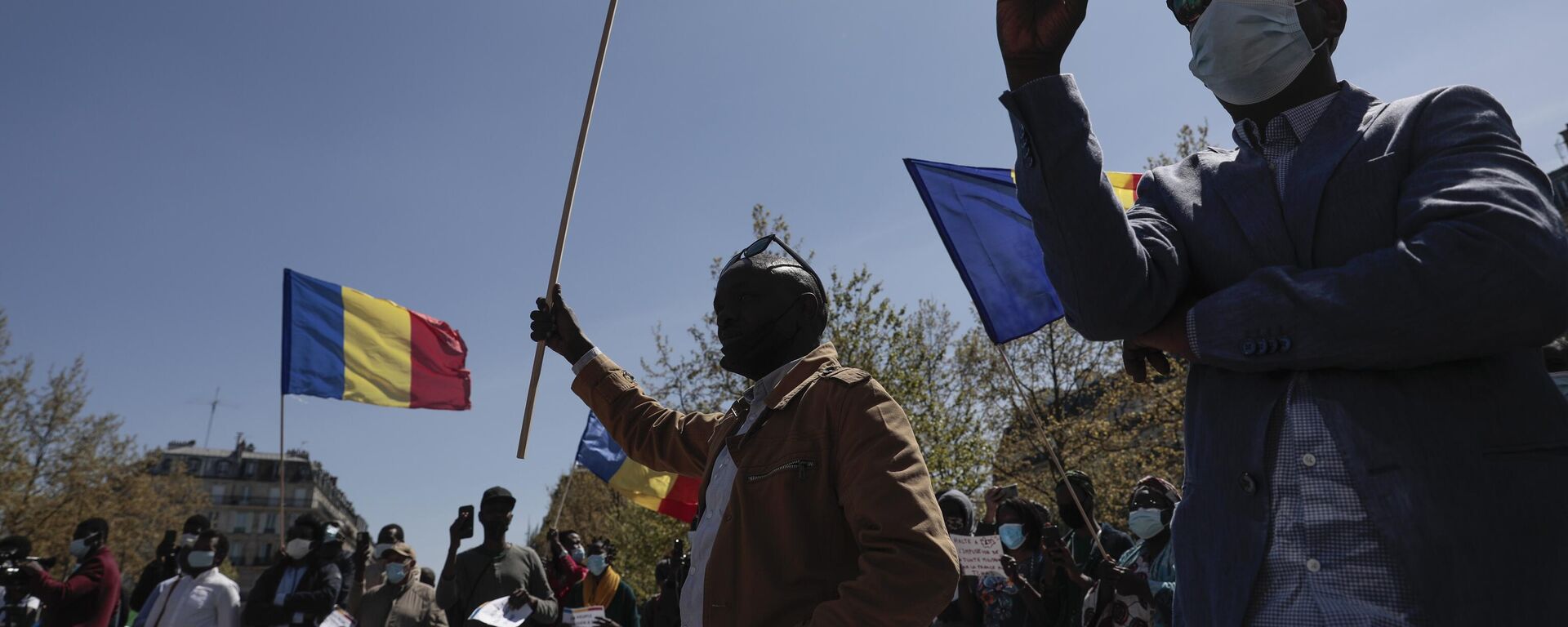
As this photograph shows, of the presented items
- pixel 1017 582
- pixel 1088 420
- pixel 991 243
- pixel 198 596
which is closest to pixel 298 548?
pixel 198 596

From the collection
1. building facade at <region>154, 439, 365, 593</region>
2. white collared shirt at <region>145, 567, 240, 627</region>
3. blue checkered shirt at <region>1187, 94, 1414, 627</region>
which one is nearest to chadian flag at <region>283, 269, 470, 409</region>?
white collared shirt at <region>145, 567, 240, 627</region>

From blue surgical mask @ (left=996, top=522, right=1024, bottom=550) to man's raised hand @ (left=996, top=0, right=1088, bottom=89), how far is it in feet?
17.6

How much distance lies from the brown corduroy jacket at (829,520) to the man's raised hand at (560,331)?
1.01m

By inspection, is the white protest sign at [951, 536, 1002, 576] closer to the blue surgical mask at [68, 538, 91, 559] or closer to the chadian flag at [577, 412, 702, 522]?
the chadian flag at [577, 412, 702, 522]

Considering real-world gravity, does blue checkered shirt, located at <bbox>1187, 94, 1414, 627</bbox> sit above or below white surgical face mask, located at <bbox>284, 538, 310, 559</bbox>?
above

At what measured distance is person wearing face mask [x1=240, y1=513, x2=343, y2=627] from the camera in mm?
7055

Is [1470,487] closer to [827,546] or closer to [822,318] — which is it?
[827,546]

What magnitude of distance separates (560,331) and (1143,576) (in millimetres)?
3262

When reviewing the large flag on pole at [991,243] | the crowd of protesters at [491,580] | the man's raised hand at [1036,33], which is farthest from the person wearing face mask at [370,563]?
the man's raised hand at [1036,33]

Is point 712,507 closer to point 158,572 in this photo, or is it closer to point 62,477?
point 158,572

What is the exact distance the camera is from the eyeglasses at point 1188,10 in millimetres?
1606

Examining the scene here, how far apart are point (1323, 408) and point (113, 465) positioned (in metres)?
34.3

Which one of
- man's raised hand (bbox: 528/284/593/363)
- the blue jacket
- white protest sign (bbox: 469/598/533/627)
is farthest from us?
white protest sign (bbox: 469/598/533/627)

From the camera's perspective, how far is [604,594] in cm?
956
